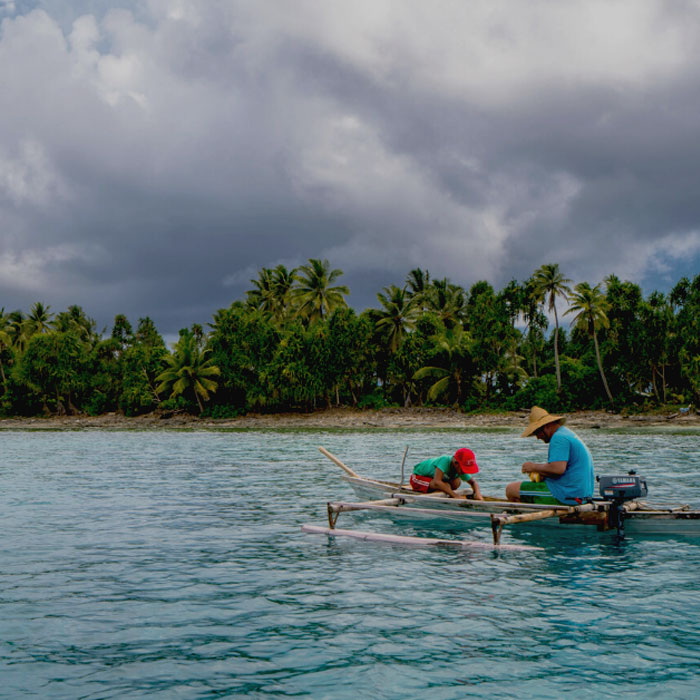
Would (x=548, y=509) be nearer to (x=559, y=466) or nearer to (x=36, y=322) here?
(x=559, y=466)

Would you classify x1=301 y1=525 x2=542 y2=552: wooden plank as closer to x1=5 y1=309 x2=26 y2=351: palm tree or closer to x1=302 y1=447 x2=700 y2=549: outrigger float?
x1=302 y1=447 x2=700 y2=549: outrigger float

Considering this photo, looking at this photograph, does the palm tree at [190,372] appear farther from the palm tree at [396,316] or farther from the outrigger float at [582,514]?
the outrigger float at [582,514]

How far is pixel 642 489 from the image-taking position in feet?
35.6

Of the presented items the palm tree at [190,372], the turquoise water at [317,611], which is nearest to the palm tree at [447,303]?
the palm tree at [190,372]

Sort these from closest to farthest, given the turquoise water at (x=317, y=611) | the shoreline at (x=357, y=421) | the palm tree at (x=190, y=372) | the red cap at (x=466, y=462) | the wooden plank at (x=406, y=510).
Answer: the turquoise water at (x=317, y=611)
the wooden plank at (x=406, y=510)
the red cap at (x=466, y=462)
the shoreline at (x=357, y=421)
the palm tree at (x=190, y=372)

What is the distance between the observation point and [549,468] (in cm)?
1094

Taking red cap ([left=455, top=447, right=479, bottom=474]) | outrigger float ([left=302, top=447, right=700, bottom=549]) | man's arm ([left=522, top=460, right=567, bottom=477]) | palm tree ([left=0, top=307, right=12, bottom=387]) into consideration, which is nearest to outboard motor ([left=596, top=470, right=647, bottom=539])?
outrigger float ([left=302, top=447, right=700, bottom=549])

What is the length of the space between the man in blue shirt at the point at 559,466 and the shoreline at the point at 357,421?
38796 millimetres

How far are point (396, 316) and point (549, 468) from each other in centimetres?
5116

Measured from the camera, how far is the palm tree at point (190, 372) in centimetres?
6262

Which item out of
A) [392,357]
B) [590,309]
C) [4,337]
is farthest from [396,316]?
[4,337]

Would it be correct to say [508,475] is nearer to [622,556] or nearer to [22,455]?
[622,556]

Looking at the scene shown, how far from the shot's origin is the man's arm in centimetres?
1091

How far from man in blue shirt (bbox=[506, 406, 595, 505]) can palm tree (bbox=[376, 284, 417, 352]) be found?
49558 mm
